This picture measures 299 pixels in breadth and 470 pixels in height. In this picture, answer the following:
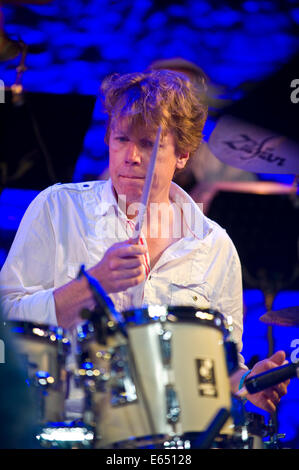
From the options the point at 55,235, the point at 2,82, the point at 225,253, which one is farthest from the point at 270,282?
the point at 2,82

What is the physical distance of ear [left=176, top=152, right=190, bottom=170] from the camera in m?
1.93

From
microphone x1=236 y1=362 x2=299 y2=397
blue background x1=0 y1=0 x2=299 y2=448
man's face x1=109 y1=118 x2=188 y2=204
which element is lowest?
microphone x1=236 y1=362 x2=299 y2=397

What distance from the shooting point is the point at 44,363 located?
4.25 ft

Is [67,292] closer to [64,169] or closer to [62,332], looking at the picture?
[62,332]

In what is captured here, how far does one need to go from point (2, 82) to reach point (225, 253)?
0.88m

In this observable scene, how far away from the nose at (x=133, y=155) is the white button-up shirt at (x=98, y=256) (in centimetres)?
11

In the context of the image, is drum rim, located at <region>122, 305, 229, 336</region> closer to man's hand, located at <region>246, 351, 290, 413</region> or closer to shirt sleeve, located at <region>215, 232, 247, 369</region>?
man's hand, located at <region>246, 351, 290, 413</region>

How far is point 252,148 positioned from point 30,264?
81 centimetres

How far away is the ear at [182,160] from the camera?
1934 millimetres

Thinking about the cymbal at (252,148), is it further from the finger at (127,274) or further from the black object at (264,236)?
the finger at (127,274)

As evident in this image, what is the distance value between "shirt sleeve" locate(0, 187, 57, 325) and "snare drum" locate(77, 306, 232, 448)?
1.38 feet
